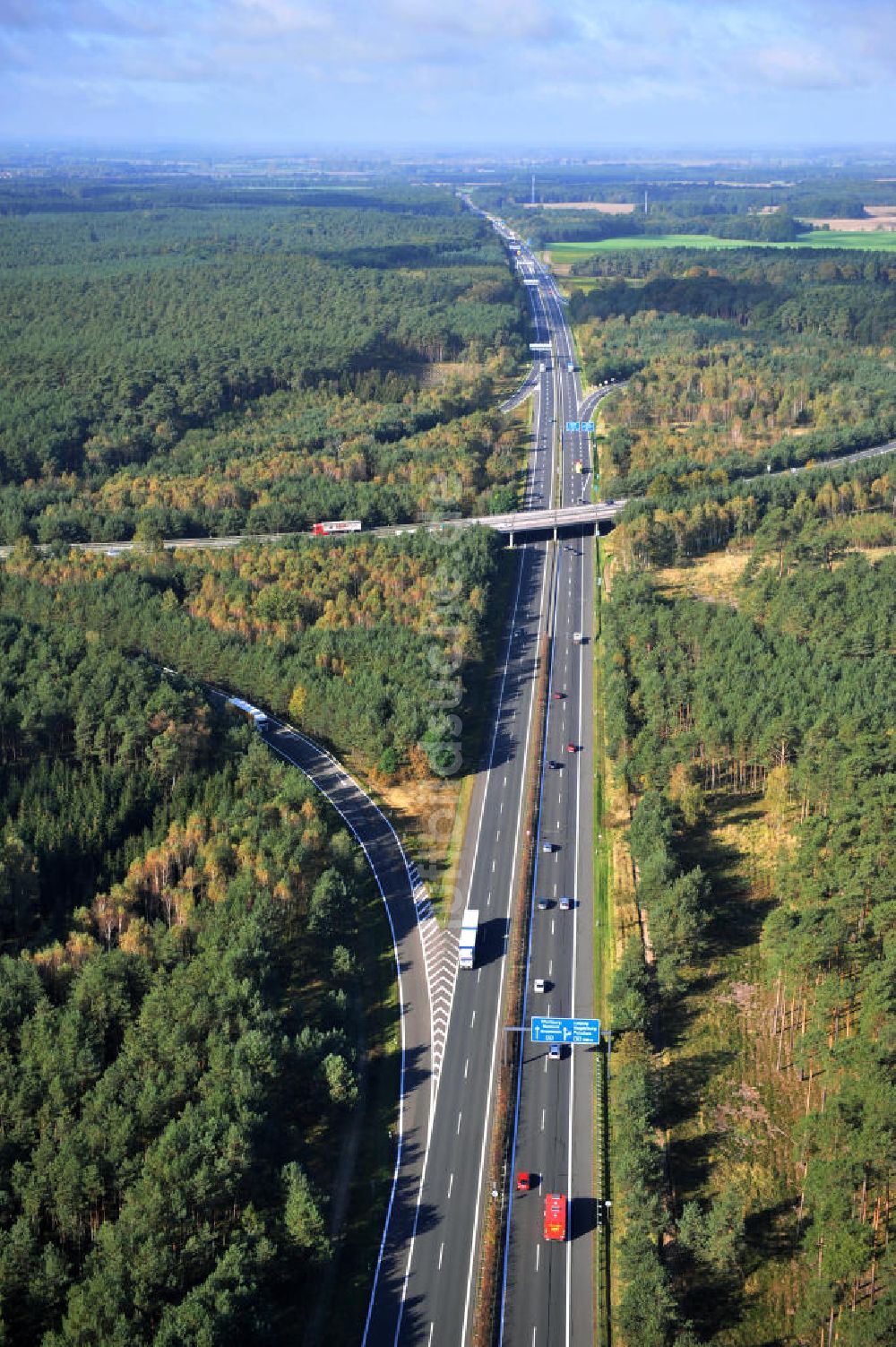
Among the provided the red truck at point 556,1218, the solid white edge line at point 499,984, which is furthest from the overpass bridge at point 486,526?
the red truck at point 556,1218

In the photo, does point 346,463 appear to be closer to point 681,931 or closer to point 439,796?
point 439,796

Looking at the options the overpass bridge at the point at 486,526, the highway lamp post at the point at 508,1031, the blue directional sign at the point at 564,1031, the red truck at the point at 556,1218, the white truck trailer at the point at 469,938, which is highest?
the overpass bridge at the point at 486,526

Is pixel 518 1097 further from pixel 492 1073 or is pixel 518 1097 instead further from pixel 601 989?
pixel 601 989

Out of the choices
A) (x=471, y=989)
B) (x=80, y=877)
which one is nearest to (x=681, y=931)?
(x=471, y=989)

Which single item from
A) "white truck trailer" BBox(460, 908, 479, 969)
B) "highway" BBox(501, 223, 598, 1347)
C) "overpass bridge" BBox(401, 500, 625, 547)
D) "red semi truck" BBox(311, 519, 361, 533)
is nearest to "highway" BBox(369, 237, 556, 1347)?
"white truck trailer" BBox(460, 908, 479, 969)

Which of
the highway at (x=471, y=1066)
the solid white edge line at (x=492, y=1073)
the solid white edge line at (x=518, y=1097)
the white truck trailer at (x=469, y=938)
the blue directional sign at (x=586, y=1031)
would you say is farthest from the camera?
the white truck trailer at (x=469, y=938)

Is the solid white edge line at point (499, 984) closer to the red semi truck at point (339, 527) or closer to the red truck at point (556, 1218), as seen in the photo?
the red truck at point (556, 1218)

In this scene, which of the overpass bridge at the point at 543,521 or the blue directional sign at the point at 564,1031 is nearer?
→ the blue directional sign at the point at 564,1031
